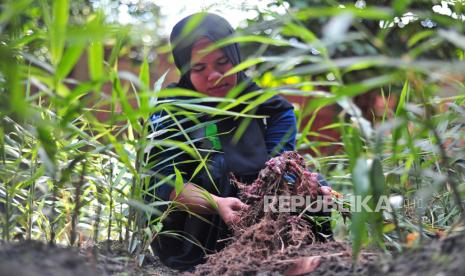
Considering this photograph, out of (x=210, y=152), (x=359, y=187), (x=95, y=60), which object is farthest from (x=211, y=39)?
(x=359, y=187)

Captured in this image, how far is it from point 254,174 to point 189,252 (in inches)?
12.5

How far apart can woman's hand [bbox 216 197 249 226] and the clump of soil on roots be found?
2cm

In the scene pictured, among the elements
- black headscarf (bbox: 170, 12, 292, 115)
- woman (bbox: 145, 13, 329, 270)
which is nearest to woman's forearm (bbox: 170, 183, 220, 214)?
woman (bbox: 145, 13, 329, 270)

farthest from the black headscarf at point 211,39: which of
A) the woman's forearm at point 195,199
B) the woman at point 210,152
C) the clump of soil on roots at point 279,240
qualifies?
the clump of soil on roots at point 279,240

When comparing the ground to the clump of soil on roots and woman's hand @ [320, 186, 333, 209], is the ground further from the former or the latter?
woman's hand @ [320, 186, 333, 209]

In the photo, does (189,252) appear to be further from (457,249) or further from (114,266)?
(457,249)

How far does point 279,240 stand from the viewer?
1.34 meters

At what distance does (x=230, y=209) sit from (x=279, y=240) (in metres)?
0.26

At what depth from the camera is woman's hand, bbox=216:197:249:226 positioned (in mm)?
1509

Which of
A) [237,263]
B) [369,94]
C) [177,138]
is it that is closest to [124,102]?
[237,263]

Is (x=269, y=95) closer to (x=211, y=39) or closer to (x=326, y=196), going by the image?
(x=326, y=196)

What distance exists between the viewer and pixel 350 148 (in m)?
0.97

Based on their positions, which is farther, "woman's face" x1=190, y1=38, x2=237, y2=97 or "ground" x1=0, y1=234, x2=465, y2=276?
"woman's face" x1=190, y1=38, x2=237, y2=97

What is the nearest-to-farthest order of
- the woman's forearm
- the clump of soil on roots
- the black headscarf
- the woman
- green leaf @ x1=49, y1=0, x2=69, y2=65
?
1. green leaf @ x1=49, y1=0, x2=69, y2=65
2. the clump of soil on roots
3. the woman's forearm
4. the woman
5. the black headscarf
